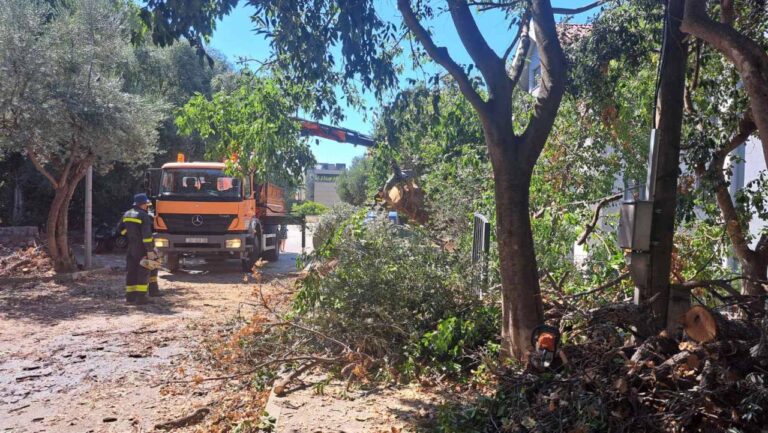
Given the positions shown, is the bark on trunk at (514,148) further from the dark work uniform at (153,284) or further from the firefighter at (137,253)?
the dark work uniform at (153,284)

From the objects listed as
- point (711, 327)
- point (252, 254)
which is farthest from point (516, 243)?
point (252, 254)

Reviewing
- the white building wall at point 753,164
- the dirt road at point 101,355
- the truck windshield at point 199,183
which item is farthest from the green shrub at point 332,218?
the white building wall at point 753,164

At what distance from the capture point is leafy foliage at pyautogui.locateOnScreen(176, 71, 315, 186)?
749 cm

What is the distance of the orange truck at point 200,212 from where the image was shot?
14.7m

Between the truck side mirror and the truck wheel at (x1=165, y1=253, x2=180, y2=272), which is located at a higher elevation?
the truck side mirror

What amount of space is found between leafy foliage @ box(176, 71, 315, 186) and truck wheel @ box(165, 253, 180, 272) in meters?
6.90

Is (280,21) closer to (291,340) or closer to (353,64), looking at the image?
(353,64)

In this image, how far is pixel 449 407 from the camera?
4.70m

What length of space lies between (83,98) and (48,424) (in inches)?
338

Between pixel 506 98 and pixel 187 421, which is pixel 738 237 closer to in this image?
pixel 506 98

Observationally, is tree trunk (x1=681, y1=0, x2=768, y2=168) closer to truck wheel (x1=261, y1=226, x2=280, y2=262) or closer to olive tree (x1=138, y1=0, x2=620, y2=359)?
olive tree (x1=138, y1=0, x2=620, y2=359)

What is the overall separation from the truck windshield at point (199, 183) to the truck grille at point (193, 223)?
513 millimetres

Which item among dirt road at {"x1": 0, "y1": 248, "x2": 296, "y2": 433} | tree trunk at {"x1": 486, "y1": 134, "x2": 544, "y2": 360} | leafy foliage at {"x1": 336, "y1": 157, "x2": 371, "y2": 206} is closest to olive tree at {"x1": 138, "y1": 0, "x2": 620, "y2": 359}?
tree trunk at {"x1": 486, "y1": 134, "x2": 544, "y2": 360}

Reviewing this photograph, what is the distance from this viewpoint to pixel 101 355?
7.43 metres
